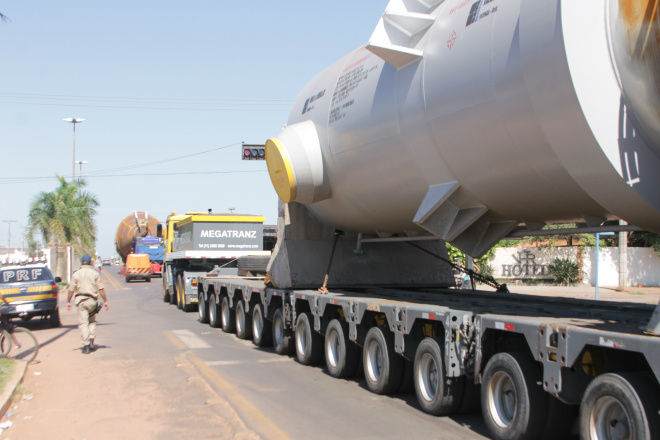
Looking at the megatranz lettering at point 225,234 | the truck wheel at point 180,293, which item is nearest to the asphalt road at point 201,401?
the megatranz lettering at point 225,234

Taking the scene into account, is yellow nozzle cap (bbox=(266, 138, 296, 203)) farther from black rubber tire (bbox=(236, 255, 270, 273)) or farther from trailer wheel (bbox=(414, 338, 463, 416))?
black rubber tire (bbox=(236, 255, 270, 273))

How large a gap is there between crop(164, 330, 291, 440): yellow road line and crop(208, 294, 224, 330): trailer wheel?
17.9 ft

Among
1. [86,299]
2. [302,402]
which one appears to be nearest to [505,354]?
[302,402]

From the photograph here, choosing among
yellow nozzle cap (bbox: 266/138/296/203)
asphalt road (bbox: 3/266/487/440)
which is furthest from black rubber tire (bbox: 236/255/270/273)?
yellow nozzle cap (bbox: 266/138/296/203)

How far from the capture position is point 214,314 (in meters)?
16.9

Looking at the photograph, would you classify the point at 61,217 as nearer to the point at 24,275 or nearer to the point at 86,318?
the point at 24,275

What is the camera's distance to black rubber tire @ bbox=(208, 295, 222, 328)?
16.8 meters

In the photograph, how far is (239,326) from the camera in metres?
14.7

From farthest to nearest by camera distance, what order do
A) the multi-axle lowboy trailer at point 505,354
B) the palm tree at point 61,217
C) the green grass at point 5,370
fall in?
the palm tree at point 61,217 → the green grass at point 5,370 → the multi-axle lowboy trailer at point 505,354

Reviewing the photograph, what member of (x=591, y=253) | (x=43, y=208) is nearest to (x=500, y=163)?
(x=591, y=253)

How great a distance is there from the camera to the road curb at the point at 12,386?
7.58m

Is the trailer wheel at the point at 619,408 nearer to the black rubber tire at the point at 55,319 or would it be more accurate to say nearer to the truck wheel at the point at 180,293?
the black rubber tire at the point at 55,319

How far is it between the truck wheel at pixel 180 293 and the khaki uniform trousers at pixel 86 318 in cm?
934

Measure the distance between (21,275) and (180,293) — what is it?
702 cm
